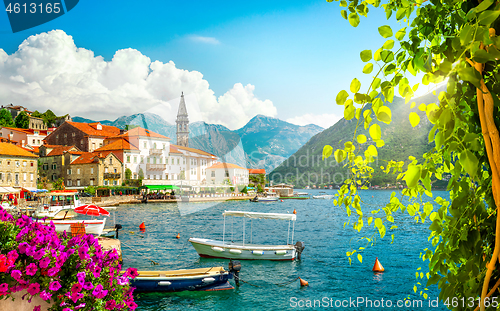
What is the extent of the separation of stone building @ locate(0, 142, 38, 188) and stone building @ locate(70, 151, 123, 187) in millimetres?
10753

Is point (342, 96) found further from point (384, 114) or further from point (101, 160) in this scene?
point (101, 160)

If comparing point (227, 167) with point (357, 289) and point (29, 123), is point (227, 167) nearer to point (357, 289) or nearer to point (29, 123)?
point (29, 123)

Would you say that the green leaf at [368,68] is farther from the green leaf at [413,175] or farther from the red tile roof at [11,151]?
the red tile roof at [11,151]

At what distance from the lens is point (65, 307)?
3.89 metres

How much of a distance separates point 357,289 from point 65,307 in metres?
14.2

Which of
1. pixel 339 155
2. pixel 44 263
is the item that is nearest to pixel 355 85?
pixel 339 155

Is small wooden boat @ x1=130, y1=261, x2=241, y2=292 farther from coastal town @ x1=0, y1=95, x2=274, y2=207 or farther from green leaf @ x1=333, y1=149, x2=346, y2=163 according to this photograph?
coastal town @ x1=0, y1=95, x2=274, y2=207

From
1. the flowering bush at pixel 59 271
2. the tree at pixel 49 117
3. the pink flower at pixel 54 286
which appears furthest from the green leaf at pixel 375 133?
the tree at pixel 49 117

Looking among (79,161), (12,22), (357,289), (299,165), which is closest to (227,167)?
(79,161)

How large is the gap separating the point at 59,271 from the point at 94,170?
192 ft

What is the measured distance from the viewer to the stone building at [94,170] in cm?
5588

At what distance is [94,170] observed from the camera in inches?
2200

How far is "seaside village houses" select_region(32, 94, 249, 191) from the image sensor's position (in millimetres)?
56812

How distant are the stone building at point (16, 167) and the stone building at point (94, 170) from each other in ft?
35.3
